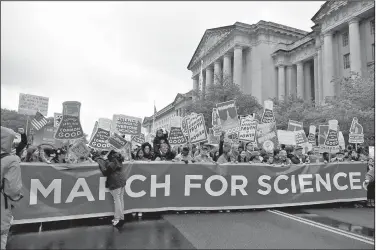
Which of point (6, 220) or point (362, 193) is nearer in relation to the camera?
point (6, 220)

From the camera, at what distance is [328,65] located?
3791cm

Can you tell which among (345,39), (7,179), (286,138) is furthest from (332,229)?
(345,39)

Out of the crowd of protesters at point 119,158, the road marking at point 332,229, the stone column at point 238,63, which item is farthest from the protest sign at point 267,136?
the stone column at point 238,63

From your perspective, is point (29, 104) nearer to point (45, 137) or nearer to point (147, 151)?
point (45, 137)

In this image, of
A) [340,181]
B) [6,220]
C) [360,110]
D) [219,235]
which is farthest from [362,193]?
[360,110]

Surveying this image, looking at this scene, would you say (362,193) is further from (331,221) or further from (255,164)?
Answer: (255,164)

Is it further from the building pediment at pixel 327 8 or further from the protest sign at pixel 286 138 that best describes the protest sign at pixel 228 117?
the building pediment at pixel 327 8

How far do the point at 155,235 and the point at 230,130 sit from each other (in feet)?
17.7

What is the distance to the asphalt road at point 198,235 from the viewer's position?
4.86m

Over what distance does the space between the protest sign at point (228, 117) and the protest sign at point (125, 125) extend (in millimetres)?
2733

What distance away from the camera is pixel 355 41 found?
34.2m

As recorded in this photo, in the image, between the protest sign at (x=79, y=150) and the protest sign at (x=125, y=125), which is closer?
the protest sign at (x=79, y=150)

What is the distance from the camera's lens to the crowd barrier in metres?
6.18

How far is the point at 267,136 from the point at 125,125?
5346 millimetres
